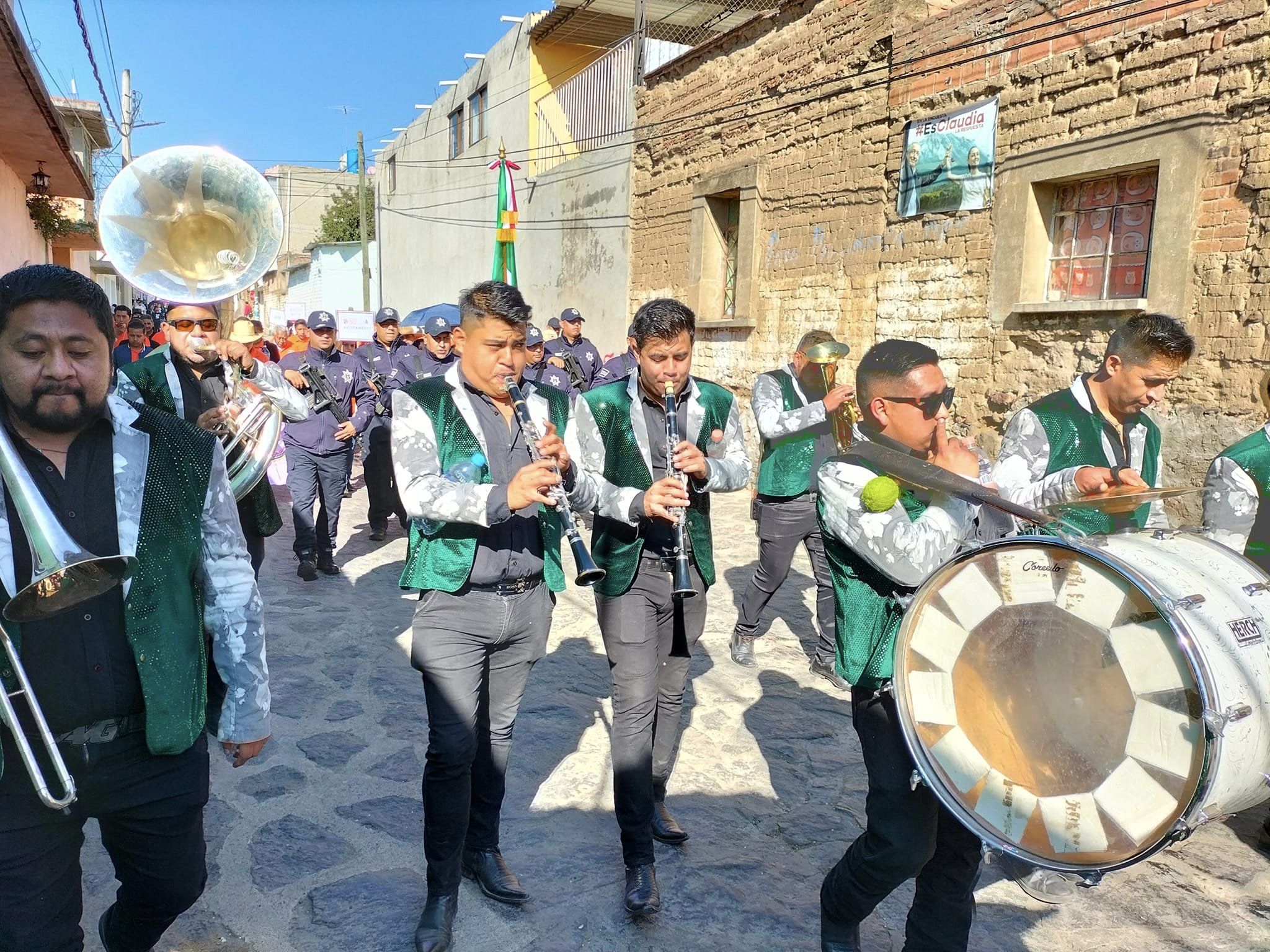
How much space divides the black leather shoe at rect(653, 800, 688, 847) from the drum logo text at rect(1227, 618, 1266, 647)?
6.79 ft

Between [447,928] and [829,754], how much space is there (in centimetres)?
208

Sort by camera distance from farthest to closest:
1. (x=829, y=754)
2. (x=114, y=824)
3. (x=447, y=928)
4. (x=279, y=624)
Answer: (x=279, y=624) → (x=829, y=754) → (x=447, y=928) → (x=114, y=824)

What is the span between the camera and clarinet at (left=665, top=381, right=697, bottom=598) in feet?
9.98

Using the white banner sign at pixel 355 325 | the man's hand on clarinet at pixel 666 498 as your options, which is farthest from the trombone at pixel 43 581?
the white banner sign at pixel 355 325

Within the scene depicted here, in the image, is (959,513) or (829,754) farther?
(829,754)

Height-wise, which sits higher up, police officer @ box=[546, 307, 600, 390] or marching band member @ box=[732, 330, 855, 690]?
police officer @ box=[546, 307, 600, 390]

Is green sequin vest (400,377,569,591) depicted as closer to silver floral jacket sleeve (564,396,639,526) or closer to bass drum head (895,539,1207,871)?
silver floral jacket sleeve (564,396,639,526)

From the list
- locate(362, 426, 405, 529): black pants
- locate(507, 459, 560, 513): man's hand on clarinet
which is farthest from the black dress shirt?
locate(362, 426, 405, 529): black pants

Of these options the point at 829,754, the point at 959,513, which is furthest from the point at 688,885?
the point at 959,513

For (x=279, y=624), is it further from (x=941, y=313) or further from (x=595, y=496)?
(x=941, y=313)

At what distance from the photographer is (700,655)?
18.1 feet

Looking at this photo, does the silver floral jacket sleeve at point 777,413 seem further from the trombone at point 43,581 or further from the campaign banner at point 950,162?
the campaign banner at point 950,162

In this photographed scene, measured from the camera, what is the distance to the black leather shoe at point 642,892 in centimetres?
294

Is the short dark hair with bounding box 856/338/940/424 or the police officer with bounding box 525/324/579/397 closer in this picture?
the short dark hair with bounding box 856/338/940/424
